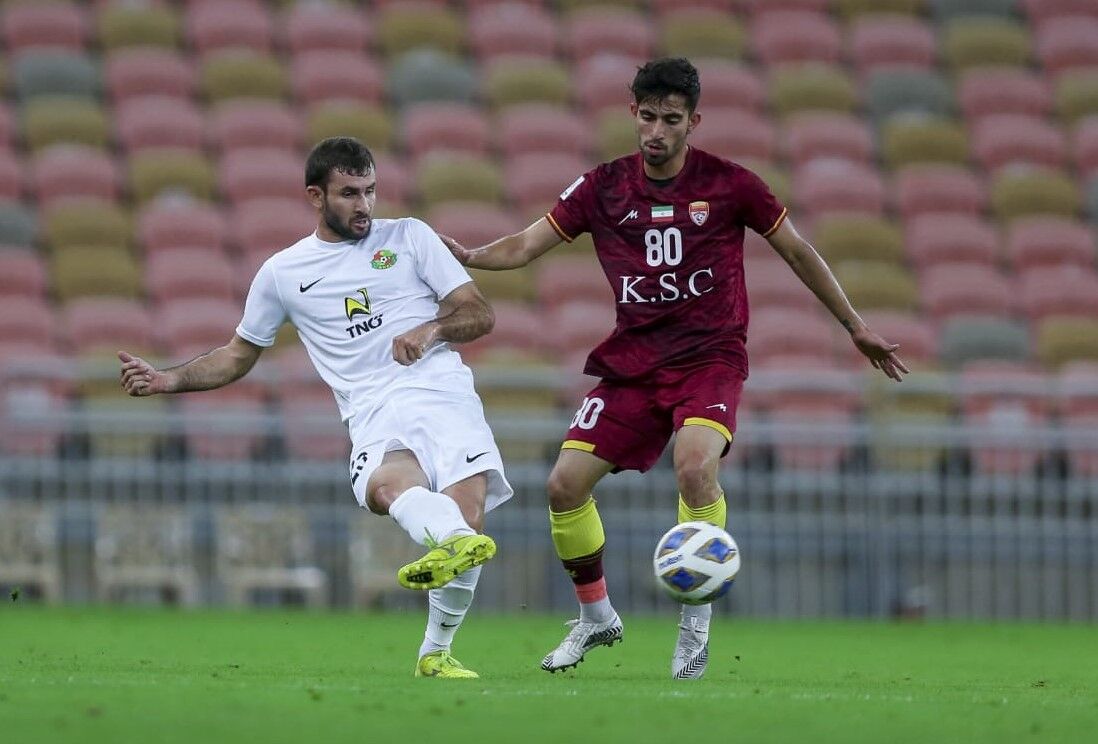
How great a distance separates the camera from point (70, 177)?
54.9 ft

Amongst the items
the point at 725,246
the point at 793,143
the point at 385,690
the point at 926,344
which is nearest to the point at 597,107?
the point at 793,143

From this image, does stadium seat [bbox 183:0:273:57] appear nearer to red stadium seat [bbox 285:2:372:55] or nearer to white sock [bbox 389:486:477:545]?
red stadium seat [bbox 285:2:372:55]

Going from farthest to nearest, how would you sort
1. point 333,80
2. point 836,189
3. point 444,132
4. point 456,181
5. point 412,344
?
point 333,80, point 444,132, point 836,189, point 456,181, point 412,344

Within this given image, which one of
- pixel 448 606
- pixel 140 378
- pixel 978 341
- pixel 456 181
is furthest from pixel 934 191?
pixel 140 378

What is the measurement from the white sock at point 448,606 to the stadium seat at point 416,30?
40.4 ft

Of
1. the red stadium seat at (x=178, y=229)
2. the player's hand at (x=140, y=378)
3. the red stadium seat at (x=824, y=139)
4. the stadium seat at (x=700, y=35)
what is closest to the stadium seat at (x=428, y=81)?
the stadium seat at (x=700, y=35)

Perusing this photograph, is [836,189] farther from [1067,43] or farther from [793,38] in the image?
[1067,43]

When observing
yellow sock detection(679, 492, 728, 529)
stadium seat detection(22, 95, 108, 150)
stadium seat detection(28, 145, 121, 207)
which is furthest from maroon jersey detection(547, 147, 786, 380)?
stadium seat detection(22, 95, 108, 150)

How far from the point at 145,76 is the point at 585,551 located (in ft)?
37.4

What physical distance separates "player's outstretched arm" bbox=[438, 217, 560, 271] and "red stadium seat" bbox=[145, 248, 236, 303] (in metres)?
7.94

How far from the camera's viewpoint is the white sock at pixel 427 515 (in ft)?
22.2

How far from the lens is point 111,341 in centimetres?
1509

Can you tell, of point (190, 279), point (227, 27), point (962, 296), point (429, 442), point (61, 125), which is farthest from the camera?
point (227, 27)

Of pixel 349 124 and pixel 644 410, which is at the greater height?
pixel 349 124
